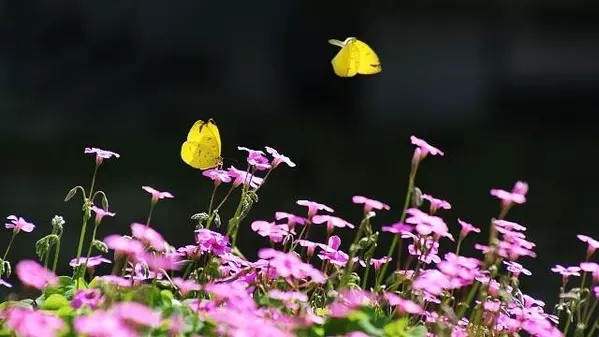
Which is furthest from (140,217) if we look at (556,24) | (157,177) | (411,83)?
(556,24)

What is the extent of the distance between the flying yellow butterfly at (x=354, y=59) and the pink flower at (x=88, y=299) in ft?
2.25

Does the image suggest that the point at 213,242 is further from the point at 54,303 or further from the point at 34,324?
the point at 34,324

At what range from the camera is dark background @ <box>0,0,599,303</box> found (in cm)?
821

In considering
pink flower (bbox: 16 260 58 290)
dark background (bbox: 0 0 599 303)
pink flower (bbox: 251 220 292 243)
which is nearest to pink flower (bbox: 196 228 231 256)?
pink flower (bbox: 251 220 292 243)

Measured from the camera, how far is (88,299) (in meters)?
1.47

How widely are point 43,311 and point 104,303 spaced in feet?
0.44

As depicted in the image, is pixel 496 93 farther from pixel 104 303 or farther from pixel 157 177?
pixel 104 303

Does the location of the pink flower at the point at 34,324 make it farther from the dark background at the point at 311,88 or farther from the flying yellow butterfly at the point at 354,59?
the dark background at the point at 311,88

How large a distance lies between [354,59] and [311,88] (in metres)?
8.75

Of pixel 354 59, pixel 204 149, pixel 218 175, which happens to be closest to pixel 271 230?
pixel 218 175

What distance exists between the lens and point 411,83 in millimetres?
10914

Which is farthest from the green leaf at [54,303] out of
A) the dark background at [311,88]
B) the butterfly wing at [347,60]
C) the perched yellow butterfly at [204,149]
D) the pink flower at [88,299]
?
the dark background at [311,88]

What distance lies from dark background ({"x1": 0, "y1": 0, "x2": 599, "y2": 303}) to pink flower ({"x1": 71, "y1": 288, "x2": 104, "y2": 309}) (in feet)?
19.2

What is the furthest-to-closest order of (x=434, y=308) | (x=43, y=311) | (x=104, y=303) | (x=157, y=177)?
(x=157, y=177)
(x=434, y=308)
(x=43, y=311)
(x=104, y=303)
